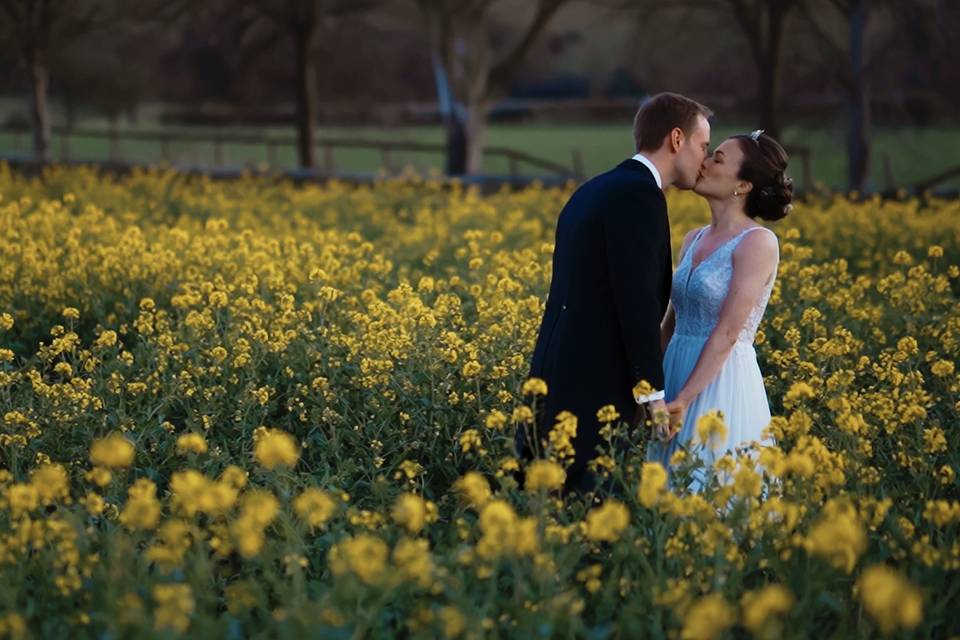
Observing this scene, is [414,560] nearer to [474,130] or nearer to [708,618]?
[708,618]

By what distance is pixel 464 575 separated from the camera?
3.79 metres

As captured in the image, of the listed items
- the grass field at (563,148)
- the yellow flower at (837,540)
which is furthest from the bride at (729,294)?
the grass field at (563,148)

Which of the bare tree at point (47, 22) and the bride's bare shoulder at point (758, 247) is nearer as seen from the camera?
the bride's bare shoulder at point (758, 247)

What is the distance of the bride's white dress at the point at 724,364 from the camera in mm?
4848

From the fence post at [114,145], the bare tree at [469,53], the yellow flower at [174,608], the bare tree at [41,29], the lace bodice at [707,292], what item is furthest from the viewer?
the fence post at [114,145]

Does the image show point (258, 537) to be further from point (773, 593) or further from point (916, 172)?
point (916, 172)

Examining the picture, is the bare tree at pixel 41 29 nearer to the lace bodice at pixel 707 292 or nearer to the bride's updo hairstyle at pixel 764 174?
the lace bodice at pixel 707 292

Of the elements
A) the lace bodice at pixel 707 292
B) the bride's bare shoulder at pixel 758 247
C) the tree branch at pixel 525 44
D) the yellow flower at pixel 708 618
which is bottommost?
the yellow flower at pixel 708 618

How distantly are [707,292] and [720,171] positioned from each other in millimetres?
475

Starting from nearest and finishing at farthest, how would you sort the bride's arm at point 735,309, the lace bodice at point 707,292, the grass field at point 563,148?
the bride's arm at point 735,309 < the lace bodice at point 707,292 < the grass field at point 563,148

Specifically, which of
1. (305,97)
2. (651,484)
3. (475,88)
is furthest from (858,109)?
(651,484)

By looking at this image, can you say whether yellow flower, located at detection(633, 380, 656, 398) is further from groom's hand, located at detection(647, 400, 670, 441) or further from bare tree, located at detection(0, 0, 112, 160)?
bare tree, located at detection(0, 0, 112, 160)

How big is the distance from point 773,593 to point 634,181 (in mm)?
1914

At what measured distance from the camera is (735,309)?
4715mm
